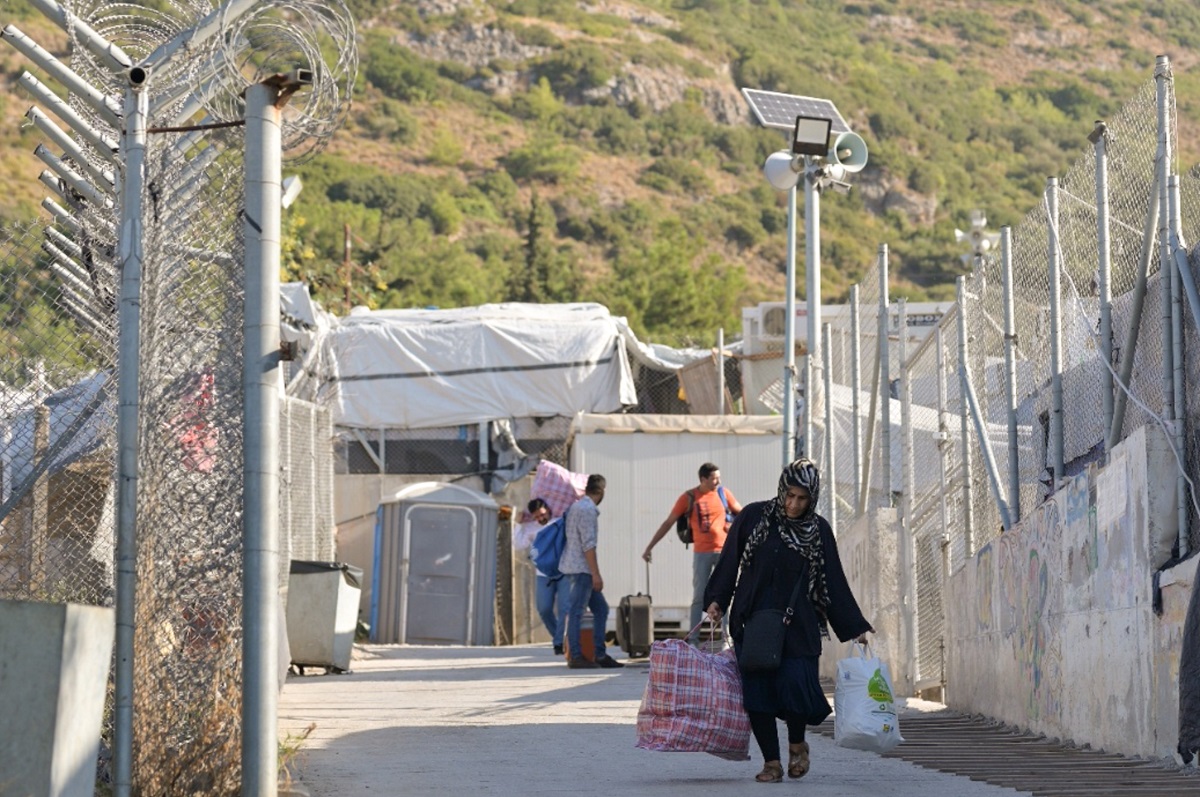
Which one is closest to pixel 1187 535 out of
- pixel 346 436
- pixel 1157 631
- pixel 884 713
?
pixel 1157 631

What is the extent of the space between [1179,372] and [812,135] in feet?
31.4

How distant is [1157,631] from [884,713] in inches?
59.4

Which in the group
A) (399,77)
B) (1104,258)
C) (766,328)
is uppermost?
(399,77)

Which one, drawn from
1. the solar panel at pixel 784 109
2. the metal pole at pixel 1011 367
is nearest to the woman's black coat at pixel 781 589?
the metal pole at pixel 1011 367

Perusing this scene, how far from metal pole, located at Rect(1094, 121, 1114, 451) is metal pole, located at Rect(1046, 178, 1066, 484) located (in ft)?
3.21

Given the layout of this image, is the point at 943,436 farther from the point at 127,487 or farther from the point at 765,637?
the point at 127,487

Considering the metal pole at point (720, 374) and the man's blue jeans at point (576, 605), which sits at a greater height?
Answer: the metal pole at point (720, 374)

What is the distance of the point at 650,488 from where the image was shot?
2477 cm

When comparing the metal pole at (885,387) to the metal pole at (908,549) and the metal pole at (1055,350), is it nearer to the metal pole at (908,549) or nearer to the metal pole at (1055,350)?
the metal pole at (908,549)

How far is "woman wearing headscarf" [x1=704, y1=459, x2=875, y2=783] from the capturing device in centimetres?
877

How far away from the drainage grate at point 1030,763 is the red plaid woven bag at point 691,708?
1085 millimetres

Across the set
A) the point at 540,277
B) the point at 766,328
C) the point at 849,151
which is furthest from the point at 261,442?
the point at 540,277

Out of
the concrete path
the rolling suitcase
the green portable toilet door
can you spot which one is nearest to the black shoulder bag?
the concrete path

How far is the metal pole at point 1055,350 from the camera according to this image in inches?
426
